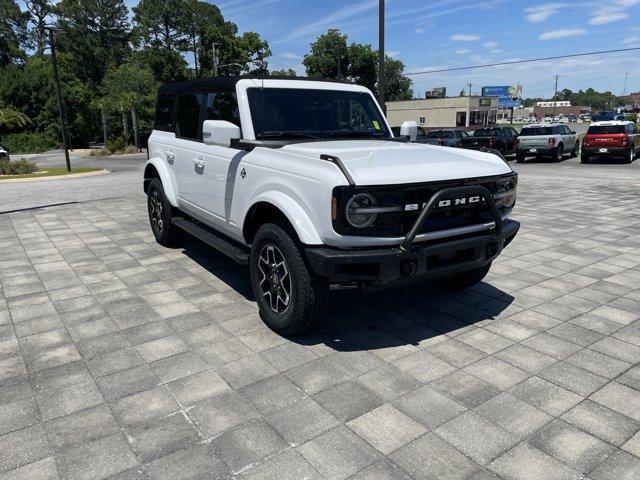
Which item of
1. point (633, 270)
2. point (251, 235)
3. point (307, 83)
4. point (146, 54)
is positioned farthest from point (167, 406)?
point (146, 54)

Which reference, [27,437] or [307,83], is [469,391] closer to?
[27,437]

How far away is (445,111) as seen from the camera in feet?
228

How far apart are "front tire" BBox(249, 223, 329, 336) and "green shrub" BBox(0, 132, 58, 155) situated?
44763mm

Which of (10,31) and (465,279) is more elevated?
(10,31)

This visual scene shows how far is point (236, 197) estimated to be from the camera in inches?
175

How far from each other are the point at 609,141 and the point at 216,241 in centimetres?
2051

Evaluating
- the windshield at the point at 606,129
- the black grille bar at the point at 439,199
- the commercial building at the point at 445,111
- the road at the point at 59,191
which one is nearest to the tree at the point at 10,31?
the commercial building at the point at 445,111

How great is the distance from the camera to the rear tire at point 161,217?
6.49 meters

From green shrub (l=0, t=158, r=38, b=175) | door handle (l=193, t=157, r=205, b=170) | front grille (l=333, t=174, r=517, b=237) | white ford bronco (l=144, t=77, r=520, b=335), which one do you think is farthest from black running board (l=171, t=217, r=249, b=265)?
green shrub (l=0, t=158, r=38, b=175)

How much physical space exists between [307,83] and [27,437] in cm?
389

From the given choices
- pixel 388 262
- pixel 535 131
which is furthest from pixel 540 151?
pixel 388 262

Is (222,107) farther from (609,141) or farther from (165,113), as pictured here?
(609,141)

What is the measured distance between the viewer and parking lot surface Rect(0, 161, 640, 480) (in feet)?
8.41

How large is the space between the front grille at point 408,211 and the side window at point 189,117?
109 inches
